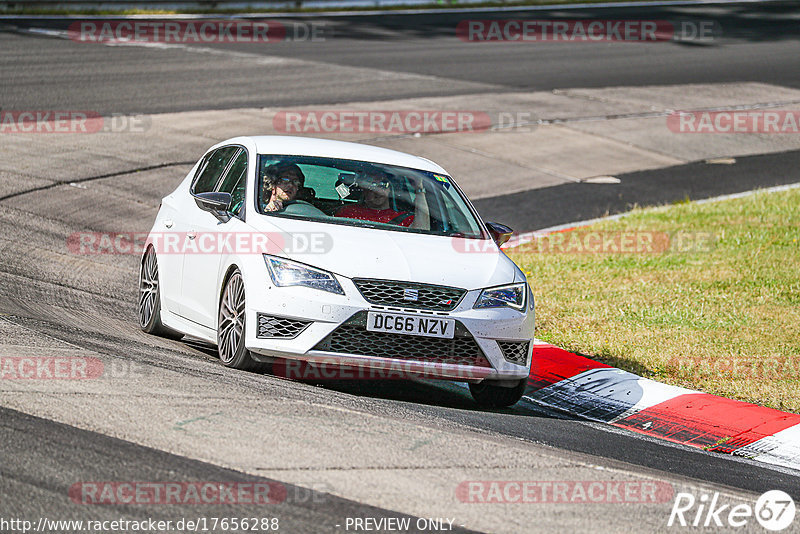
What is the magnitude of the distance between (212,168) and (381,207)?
1579mm

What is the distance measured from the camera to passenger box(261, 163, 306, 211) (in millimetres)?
7949

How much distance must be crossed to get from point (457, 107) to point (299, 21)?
449 inches

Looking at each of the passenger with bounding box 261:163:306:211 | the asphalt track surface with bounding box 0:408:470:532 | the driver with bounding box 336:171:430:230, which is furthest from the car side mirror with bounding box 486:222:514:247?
the asphalt track surface with bounding box 0:408:470:532

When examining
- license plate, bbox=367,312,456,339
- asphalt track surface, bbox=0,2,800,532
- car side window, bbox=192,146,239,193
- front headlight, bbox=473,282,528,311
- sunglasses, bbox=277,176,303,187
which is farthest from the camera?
car side window, bbox=192,146,239,193

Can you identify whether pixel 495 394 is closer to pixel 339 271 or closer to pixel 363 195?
pixel 339 271

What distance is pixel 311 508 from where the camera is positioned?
4742 mm

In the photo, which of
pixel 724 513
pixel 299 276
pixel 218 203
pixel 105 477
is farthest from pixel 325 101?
pixel 105 477

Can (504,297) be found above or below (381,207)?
below

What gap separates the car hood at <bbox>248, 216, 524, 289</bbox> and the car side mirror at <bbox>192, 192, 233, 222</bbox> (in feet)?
0.99

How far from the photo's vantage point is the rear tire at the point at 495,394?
7.72 meters

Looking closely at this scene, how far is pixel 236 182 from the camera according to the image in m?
8.40

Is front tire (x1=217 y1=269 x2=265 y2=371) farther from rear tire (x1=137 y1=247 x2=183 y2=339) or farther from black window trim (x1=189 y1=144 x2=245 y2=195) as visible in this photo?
black window trim (x1=189 y1=144 x2=245 y2=195)

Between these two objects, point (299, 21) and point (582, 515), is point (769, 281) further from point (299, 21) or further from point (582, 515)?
point (299, 21)

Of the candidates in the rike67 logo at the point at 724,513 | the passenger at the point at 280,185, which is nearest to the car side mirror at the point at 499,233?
the passenger at the point at 280,185
